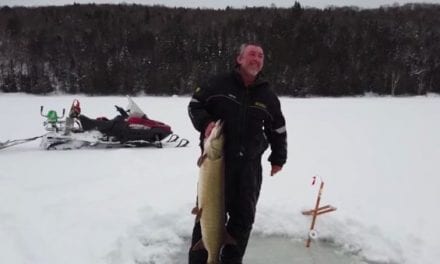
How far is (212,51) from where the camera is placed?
5203 cm

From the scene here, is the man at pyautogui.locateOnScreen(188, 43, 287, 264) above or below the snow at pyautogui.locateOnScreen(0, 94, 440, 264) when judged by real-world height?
above

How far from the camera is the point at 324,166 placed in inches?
338

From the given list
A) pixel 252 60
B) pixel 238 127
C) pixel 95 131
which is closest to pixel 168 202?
pixel 238 127

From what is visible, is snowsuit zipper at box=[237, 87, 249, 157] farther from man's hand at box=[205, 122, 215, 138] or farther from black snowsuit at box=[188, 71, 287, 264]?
man's hand at box=[205, 122, 215, 138]

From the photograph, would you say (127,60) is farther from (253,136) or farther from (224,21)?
(253,136)

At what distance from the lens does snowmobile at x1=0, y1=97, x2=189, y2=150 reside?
9609 millimetres

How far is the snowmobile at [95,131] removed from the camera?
961cm

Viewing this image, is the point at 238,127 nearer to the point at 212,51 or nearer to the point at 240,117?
the point at 240,117

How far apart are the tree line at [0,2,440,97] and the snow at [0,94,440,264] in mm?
36417

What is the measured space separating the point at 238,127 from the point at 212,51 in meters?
49.3

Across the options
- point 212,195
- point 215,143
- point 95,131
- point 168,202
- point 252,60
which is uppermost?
point 252,60

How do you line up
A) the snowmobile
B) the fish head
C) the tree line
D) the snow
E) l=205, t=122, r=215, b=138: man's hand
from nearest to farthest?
the fish head, l=205, t=122, r=215, b=138: man's hand, the snow, the snowmobile, the tree line

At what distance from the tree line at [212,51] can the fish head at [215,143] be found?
41957 mm

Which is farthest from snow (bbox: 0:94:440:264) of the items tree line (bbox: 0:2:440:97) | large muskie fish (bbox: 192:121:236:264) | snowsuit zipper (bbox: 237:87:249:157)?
tree line (bbox: 0:2:440:97)
